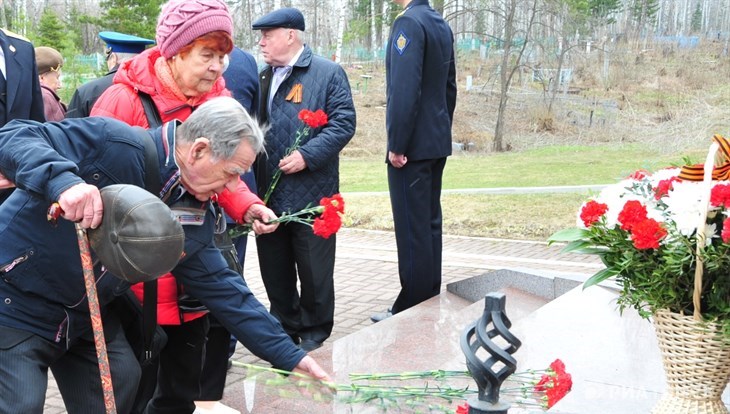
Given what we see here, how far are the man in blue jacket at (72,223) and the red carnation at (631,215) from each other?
3.98 feet

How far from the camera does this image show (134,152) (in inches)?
105

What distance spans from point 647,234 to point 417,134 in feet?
9.90

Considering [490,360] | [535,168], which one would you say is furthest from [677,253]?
[535,168]

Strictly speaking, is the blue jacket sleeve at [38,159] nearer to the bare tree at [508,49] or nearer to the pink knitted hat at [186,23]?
the pink knitted hat at [186,23]

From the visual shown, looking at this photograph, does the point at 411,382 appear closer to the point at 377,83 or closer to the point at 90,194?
the point at 90,194

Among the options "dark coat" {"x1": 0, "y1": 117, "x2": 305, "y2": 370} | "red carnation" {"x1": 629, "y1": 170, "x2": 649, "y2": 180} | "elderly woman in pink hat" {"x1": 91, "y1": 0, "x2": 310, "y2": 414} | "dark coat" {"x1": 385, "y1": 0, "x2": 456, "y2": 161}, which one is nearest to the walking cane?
"dark coat" {"x1": 0, "y1": 117, "x2": 305, "y2": 370}

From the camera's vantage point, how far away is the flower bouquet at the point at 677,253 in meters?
2.63

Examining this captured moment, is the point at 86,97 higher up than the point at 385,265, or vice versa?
the point at 86,97

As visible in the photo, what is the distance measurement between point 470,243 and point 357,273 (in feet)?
6.41

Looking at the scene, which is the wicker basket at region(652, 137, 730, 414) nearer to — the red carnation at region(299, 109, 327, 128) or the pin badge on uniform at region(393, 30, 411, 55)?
the red carnation at region(299, 109, 327, 128)

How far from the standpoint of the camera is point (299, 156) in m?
5.02

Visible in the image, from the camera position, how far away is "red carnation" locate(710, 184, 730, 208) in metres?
2.58

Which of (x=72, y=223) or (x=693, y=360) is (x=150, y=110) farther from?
(x=693, y=360)

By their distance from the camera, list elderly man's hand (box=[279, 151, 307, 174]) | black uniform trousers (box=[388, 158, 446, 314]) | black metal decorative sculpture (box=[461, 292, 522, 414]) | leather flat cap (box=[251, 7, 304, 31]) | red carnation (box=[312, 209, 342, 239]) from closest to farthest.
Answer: black metal decorative sculpture (box=[461, 292, 522, 414]) → red carnation (box=[312, 209, 342, 239]) → elderly man's hand (box=[279, 151, 307, 174]) → leather flat cap (box=[251, 7, 304, 31]) → black uniform trousers (box=[388, 158, 446, 314])
